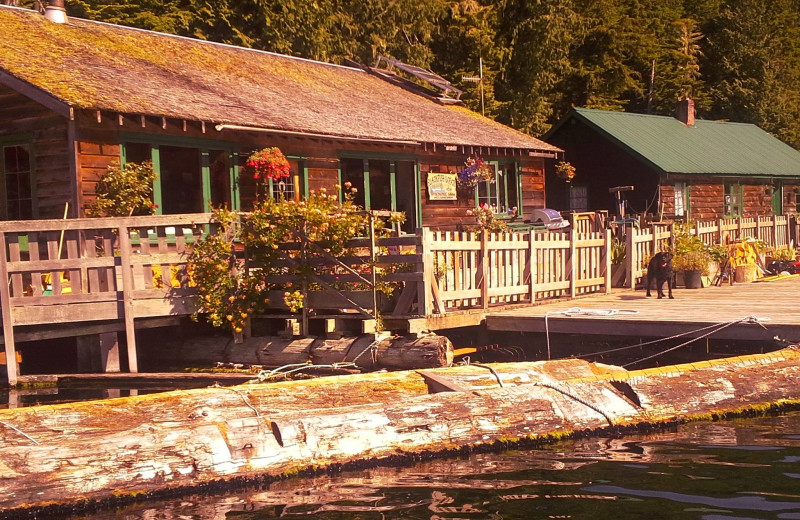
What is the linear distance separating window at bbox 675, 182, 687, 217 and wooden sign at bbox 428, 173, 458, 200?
10.7 m

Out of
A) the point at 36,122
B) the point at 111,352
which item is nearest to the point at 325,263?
the point at 111,352

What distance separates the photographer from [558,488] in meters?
7.96

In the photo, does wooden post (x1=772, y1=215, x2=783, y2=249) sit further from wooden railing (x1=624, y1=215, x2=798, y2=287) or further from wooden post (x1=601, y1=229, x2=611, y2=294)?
wooden post (x1=601, y1=229, x2=611, y2=294)

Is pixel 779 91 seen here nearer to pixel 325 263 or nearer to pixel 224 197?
pixel 224 197

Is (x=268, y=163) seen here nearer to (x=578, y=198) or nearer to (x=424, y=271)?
(x=424, y=271)

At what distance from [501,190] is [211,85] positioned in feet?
32.0

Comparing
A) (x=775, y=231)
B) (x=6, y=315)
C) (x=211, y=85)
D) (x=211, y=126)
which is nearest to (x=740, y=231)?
(x=775, y=231)

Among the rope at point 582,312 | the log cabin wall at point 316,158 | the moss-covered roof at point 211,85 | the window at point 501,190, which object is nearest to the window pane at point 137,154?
the moss-covered roof at point 211,85

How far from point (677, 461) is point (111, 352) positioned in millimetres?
7929

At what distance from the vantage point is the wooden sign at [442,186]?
2361 centimetres

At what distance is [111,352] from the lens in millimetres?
13281

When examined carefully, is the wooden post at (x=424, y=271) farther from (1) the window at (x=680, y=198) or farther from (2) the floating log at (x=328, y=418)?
(1) the window at (x=680, y=198)

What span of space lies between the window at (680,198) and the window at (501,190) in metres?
7.69

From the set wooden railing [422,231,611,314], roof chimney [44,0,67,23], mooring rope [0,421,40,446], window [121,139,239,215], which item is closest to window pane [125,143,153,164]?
window [121,139,239,215]
